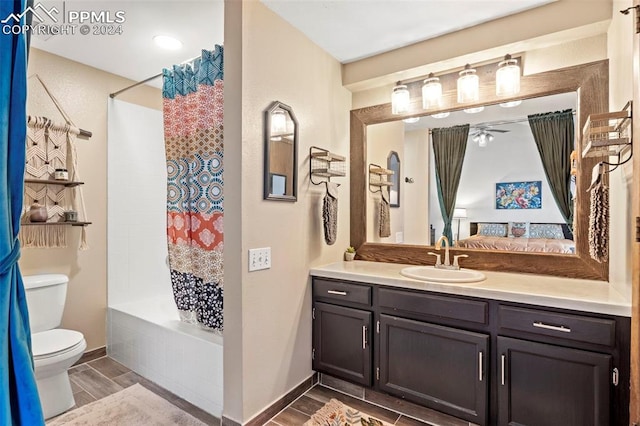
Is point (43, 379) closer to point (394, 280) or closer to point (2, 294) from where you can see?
point (2, 294)

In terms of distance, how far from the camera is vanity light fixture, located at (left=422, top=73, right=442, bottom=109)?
2.33 meters

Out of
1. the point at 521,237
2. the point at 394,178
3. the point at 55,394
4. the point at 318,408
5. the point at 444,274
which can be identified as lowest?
the point at 318,408

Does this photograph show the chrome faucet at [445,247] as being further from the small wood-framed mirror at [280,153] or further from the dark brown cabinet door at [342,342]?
the small wood-framed mirror at [280,153]

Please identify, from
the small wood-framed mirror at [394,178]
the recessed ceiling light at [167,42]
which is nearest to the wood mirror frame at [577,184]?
the small wood-framed mirror at [394,178]

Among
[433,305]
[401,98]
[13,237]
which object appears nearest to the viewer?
[13,237]

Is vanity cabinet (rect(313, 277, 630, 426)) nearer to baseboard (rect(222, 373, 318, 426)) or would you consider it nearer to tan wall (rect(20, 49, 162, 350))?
baseboard (rect(222, 373, 318, 426))

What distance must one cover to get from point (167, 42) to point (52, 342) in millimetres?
2171

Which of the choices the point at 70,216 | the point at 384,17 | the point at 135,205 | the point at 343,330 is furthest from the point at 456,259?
the point at 70,216

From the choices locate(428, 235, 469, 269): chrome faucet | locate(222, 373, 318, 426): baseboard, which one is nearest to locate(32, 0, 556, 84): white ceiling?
locate(428, 235, 469, 269): chrome faucet

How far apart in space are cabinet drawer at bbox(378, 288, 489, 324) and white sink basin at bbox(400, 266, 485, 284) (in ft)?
0.35

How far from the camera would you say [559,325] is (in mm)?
1564

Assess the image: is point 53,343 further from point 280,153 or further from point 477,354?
point 477,354

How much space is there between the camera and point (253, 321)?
1912 mm

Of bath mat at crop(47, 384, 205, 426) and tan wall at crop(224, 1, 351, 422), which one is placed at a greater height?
tan wall at crop(224, 1, 351, 422)
